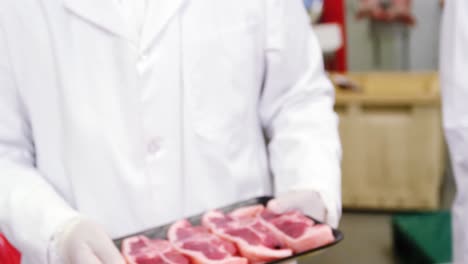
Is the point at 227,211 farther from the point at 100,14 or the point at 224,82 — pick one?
the point at 100,14

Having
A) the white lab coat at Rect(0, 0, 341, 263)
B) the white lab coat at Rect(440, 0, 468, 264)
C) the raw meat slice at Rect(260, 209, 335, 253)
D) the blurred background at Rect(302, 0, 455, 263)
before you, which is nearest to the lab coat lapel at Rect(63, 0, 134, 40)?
the white lab coat at Rect(0, 0, 341, 263)

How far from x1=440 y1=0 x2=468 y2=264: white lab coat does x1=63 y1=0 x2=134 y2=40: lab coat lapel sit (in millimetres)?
727

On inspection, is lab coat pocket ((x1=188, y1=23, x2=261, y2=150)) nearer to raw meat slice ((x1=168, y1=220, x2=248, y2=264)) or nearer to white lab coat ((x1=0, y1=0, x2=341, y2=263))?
white lab coat ((x1=0, y1=0, x2=341, y2=263))

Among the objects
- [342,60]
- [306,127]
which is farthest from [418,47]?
[306,127]

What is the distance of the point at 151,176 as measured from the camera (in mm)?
979

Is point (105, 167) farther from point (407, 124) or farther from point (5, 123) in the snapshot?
point (407, 124)

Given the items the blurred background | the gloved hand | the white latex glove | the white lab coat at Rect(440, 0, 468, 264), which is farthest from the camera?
the blurred background

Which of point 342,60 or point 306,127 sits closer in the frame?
point 306,127

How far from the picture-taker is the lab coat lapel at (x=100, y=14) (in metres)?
0.94

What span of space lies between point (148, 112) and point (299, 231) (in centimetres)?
27

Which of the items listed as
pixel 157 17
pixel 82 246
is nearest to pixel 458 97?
pixel 157 17

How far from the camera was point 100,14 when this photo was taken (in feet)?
3.10

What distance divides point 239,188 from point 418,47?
3.23m

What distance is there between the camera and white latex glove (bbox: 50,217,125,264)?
78cm
